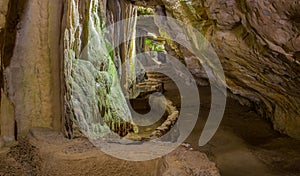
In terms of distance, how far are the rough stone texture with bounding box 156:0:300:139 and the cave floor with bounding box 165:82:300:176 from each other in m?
0.45

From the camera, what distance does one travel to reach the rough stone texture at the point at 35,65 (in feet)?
9.94

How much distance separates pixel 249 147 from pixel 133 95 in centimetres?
588

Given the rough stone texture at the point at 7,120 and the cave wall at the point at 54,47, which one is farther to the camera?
the cave wall at the point at 54,47

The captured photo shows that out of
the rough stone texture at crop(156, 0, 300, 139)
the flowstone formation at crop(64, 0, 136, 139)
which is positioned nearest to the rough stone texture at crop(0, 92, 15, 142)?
the flowstone formation at crop(64, 0, 136, 139)

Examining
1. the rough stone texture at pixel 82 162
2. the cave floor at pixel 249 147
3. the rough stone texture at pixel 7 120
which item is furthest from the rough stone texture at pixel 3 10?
the cave floor at pixel 249 147

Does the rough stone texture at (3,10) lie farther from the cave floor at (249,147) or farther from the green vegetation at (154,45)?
the green vegetation at (154,45)

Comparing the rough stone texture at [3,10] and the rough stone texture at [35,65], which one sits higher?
the rough stone texture at [3,10]

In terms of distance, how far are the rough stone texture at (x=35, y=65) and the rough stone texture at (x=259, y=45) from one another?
2769 mm

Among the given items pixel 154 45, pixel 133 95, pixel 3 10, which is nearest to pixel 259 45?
pixel 3 10

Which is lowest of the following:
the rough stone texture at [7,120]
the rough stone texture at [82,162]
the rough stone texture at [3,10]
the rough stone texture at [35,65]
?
the rough stone texture at [82,162]

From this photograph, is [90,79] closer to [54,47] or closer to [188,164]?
[54,47]

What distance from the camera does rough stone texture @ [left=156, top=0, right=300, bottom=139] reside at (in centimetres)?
370

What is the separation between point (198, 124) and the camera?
26.1 feet

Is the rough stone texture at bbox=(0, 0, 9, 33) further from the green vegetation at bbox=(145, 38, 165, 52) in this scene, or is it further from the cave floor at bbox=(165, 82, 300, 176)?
the green vegetation at bbox=(145, 38, 165, 52)
